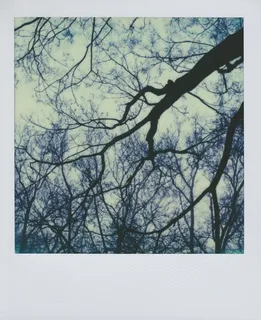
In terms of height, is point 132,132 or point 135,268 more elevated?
point 132,132

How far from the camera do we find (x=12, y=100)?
6.19 ft

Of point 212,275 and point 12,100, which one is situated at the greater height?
point 12,100

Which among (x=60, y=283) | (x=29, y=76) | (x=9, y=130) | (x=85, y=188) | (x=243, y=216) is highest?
(x=29, y=76)

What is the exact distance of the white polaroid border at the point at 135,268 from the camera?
1.87 meters

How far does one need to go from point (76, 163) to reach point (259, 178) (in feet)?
2.21

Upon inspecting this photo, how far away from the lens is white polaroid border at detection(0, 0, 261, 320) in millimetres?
1869

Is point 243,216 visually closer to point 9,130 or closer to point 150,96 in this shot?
point 150,96

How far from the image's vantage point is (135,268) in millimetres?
1869

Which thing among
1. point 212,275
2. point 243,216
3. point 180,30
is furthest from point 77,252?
point 180,30

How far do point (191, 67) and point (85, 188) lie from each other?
59 centimetres

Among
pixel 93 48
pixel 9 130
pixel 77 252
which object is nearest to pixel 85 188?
pixel 77 252

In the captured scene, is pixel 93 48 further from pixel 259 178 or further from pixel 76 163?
pixel 259 178

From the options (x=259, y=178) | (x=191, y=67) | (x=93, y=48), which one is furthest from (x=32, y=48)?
(x=259, y=178)

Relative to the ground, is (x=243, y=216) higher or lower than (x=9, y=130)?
lower
